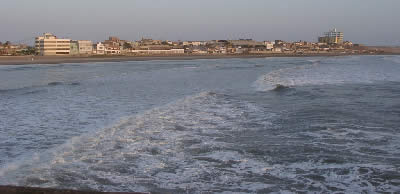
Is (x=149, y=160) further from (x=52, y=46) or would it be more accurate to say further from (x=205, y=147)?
(x=52, y=46)

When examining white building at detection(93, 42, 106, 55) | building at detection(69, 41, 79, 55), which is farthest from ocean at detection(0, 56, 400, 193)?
white building at detection(93, 42, 106, 55)

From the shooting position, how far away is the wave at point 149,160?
491 cm

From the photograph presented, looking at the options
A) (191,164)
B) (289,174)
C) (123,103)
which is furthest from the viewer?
(123,103)

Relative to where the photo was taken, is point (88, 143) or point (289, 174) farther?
point (88, 143)

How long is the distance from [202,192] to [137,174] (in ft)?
3.75

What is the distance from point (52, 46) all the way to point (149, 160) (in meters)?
93.5

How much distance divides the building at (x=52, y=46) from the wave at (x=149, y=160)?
292 ft

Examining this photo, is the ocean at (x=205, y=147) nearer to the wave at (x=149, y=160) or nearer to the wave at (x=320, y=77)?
the wave at (x=149, y=160)

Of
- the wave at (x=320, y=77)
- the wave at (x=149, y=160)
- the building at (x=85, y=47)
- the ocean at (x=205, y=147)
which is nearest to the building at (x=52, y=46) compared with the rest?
the building at (x=85, y=47)

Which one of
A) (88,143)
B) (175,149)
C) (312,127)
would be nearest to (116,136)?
(88,143)

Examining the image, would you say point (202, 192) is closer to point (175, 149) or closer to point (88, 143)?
point (175, 149)

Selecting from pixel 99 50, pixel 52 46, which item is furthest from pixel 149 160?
pixel 99 50

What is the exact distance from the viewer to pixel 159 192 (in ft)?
15.0

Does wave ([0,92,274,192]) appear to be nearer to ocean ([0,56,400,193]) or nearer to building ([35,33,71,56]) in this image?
ocean ([0,56,400,193])
